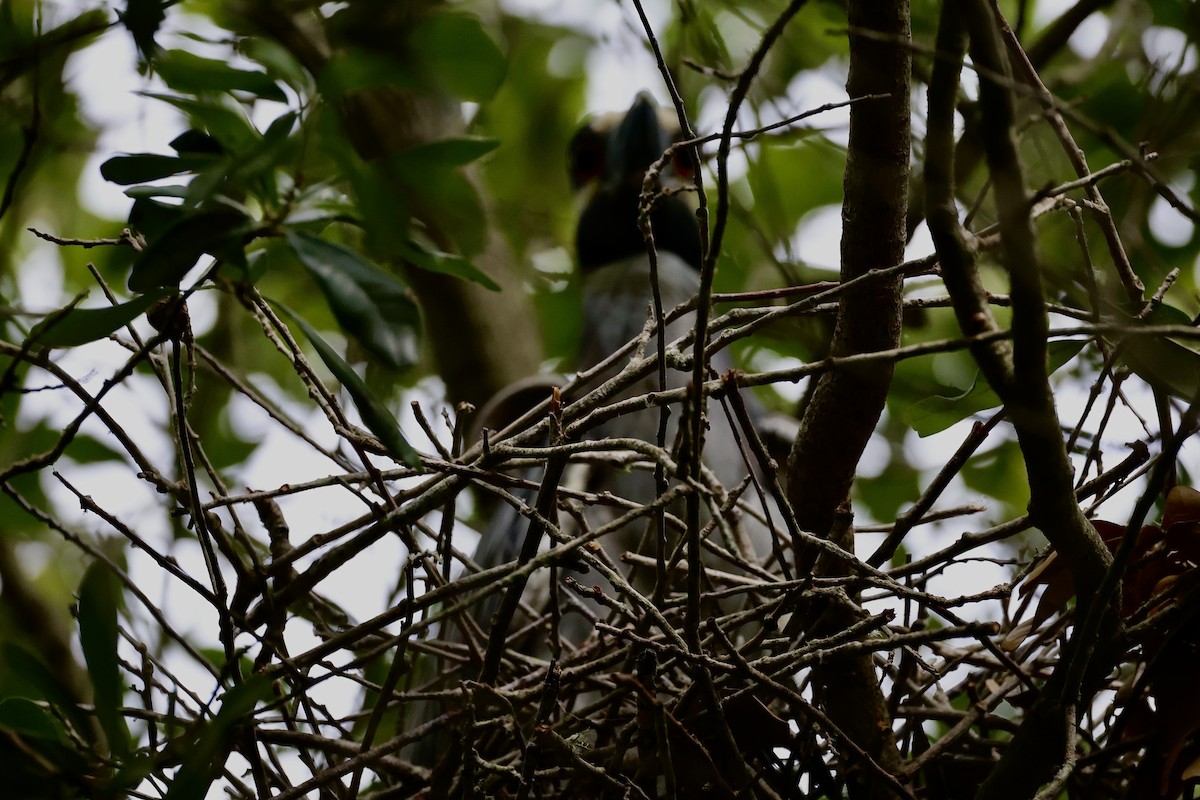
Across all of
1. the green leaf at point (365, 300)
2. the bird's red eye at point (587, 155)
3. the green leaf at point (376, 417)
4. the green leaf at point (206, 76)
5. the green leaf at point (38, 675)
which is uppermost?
the bird's red eye at point (587, 155)

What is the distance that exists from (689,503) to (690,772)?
44 cm

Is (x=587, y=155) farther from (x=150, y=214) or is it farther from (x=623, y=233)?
(x=150, y=214)

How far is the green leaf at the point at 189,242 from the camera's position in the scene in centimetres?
79

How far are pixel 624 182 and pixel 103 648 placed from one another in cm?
217

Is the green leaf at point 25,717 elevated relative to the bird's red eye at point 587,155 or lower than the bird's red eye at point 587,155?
lower

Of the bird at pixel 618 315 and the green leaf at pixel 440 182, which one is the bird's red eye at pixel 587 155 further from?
the green leaf at pixel 440 182

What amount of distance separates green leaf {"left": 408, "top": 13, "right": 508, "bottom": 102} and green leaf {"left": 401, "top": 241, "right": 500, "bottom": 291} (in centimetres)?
14

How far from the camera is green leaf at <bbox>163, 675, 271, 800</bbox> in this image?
2.81 ft

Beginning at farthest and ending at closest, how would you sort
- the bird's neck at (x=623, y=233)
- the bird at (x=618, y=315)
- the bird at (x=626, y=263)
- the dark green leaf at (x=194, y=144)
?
the bird's neck at (x=623, y=233) < the bird at (x=626, y=263) < the bird at (x=618, y=315) < the dark green leaf at (x=194, y=144)

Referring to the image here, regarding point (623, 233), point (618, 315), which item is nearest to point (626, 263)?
point (623, 233)

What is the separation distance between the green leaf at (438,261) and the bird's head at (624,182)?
174 centimetres

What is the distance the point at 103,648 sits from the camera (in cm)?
95

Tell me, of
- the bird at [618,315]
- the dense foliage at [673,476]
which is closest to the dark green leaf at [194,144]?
the dense foliage at [673,476]

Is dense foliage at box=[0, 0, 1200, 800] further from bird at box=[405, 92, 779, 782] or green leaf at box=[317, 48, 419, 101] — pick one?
bird at box=[405, 92, 779, 782]
